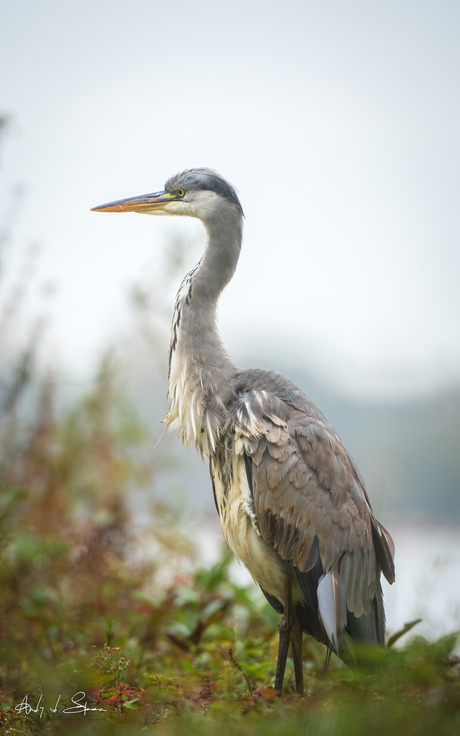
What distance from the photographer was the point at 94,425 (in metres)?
4.32

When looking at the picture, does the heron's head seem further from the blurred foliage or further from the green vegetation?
the green vegetation

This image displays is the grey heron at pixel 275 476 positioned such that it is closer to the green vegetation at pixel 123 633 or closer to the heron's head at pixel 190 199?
the heron's head at pixel 190 199

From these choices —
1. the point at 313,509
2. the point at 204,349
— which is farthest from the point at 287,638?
the point at 204,349

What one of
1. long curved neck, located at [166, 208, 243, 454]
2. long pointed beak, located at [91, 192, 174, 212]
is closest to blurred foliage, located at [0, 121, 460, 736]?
long curved neck, located at [166, 208, 243, 454]

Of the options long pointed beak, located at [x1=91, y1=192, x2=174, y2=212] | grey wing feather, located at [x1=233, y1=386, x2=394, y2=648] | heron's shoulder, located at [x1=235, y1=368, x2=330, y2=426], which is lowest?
grey wing feather, located at [x1=233, y1=386, x2=394, y2=648]

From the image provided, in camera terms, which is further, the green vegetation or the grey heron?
the grey heron

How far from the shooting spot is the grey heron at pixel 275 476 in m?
2.18

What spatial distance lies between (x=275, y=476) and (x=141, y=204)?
1.53 m

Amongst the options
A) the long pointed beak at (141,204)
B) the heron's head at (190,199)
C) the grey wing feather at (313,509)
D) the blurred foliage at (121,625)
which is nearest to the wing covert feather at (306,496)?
the grey wing feather at (313,509)

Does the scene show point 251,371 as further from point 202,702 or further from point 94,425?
point 94,425

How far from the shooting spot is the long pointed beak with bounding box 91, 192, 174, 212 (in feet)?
9.29

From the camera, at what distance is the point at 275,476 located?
2.18 m

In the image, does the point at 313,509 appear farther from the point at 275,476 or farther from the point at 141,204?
the point at 141,204

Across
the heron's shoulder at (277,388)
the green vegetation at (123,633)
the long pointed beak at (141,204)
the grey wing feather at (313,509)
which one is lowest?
the green vegetation at (123,633)
